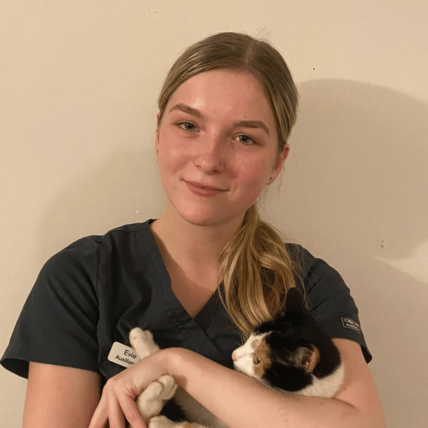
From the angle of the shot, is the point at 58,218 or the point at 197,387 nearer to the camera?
the point at 197,387

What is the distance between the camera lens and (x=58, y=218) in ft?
4.63

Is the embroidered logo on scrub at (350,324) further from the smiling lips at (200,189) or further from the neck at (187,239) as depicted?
the smiling lips at (200,189)

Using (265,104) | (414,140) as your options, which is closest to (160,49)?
(265,104)

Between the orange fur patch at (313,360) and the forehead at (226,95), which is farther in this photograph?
the forehead at (226,95)

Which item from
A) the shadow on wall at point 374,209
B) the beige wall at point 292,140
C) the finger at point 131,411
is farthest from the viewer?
the shadow on wall at point 374,209

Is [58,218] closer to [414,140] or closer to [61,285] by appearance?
[61,285]

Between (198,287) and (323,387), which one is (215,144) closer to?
(198,287)

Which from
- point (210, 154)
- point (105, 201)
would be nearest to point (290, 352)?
point (210, 154)

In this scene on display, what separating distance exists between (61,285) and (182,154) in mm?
444

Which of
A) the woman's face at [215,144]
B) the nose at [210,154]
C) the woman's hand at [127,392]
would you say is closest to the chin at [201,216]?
the woman's face at [215,144]

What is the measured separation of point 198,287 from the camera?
1.24 metres

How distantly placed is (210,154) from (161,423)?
2.08 feet

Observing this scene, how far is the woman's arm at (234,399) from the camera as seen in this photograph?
0.94 metres

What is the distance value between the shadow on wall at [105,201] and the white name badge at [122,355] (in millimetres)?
478
